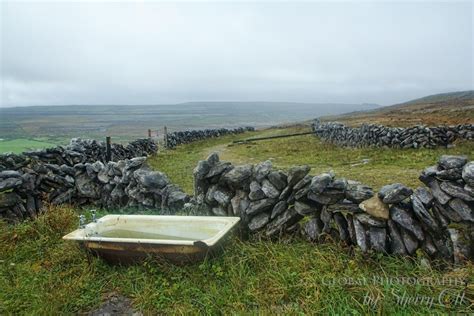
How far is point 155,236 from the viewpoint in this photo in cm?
523

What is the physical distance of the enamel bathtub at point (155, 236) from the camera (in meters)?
4.18

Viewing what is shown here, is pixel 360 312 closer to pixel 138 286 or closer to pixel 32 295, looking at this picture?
pixel 138 286

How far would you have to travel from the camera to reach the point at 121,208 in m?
7.02

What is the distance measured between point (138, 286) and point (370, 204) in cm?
287

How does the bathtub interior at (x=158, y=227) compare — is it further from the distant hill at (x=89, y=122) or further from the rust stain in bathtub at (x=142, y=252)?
the distant hill at (x=89, y=122)

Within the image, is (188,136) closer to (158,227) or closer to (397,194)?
(158,227)

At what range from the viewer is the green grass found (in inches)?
132

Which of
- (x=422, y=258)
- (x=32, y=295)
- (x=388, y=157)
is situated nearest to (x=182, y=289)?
(x=32, y=295)

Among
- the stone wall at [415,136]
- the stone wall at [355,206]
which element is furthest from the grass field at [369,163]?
the stone wall at [355,206]

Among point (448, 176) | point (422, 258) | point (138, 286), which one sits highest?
point (448, 176)

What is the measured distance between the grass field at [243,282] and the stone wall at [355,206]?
0.64 ft

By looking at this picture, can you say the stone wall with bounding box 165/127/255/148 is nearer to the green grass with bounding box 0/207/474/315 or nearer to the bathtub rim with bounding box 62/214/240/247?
the bathtub rim with bounding box 62/214/240/247

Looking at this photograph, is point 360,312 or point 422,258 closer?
point 360,312

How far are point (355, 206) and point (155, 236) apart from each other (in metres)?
2.84
